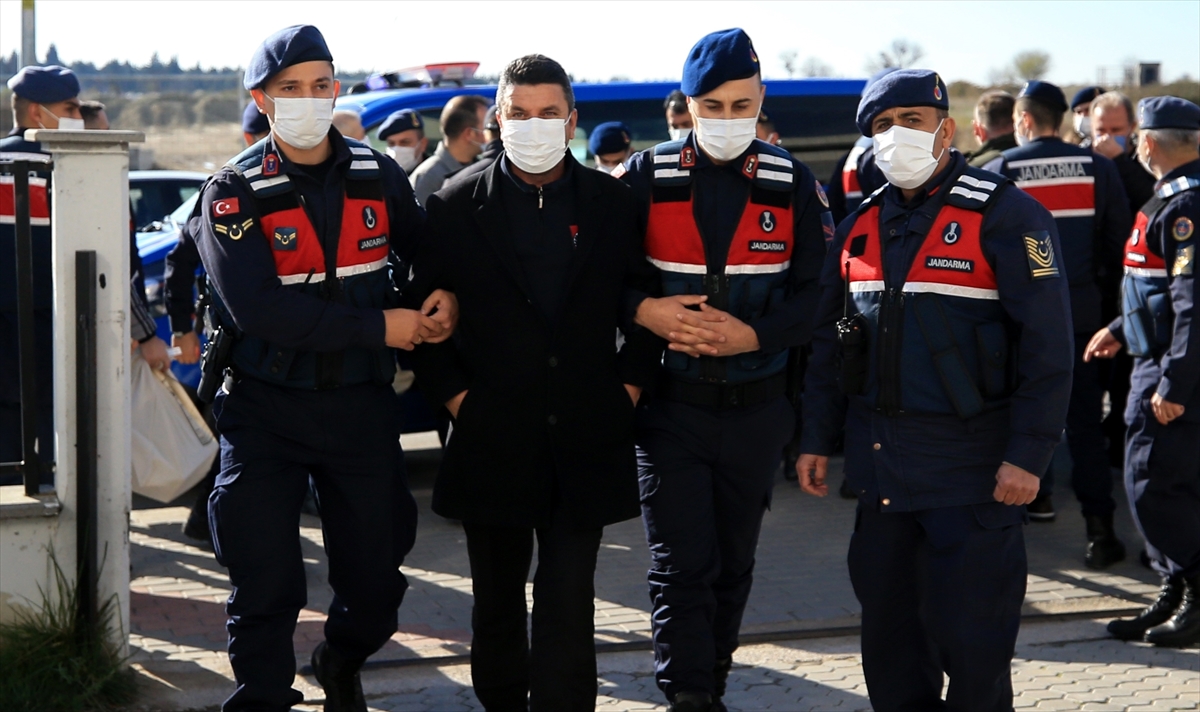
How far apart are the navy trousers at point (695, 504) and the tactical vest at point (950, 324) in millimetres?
609

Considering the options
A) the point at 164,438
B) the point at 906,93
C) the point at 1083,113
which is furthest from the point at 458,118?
the point at 1083,113

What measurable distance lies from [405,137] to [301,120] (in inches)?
163

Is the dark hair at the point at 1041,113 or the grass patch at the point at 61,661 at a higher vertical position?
the dark hair at the point at 1041,113

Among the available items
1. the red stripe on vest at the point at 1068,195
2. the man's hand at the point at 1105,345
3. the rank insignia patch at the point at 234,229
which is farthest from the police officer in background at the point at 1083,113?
the rank insignia patch at the point at 234,229

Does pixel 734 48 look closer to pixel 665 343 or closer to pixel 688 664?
pixel 665 343

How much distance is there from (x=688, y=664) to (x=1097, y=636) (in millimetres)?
2087

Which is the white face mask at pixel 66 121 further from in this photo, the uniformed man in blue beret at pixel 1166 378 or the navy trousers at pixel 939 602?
the uniformed man in blue beret at pixel 1166 378

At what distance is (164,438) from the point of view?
5789mm

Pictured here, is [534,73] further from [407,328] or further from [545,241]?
[407,328]

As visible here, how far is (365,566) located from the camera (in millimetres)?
4043

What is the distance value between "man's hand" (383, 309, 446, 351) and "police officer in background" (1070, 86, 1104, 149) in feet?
20.1

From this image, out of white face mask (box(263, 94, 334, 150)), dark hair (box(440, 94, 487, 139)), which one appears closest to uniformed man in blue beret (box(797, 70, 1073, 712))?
white face mask (box(263, 94, 334, 150))

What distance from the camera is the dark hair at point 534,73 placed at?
387 centimetres

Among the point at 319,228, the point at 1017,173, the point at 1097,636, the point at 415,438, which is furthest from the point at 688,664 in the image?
the point at 415,438
